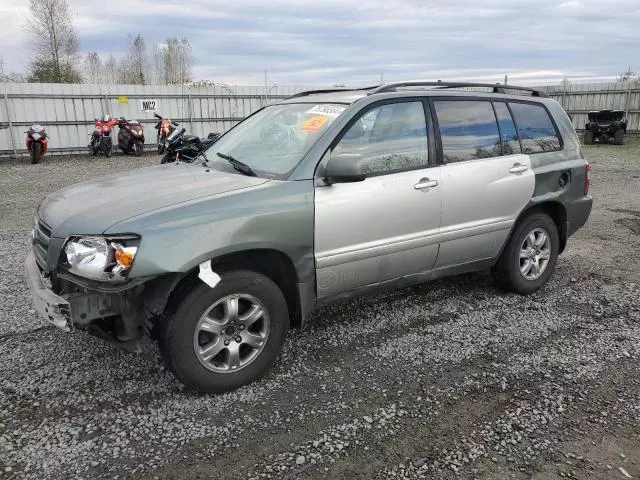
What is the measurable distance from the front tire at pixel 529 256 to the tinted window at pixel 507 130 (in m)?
0.65

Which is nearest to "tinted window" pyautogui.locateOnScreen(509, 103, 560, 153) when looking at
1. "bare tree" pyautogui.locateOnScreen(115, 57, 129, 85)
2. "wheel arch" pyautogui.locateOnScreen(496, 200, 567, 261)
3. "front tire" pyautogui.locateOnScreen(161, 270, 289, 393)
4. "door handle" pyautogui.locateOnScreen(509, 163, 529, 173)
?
"door handle" pyautogui.locateOnScreen(509, 163, 529, 173)

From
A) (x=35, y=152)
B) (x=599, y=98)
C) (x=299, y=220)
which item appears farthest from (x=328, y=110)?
(x=599, y=98)

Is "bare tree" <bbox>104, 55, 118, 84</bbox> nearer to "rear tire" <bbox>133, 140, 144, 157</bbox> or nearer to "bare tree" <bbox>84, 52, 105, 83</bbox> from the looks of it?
"bare tree" <bbox>84, 52, 105, 83</bbox>

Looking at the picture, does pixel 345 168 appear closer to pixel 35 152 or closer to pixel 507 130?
pixel 507 130

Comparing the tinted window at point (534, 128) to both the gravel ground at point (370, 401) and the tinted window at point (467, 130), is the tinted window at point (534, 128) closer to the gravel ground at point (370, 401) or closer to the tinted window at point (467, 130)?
the tinted window at point (467, 130)

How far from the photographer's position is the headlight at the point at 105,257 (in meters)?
2.81

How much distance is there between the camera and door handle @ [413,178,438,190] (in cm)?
386

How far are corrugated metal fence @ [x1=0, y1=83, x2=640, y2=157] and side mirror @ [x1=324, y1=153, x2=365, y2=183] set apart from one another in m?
15.1

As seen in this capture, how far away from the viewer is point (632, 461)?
8.80 feet

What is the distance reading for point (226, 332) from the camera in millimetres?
3199

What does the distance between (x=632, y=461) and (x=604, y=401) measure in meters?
0.56

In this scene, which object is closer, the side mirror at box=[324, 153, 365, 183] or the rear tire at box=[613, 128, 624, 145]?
the side mirror at box=[324, 153, 365, 183]

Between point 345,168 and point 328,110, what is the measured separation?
2.41 feet

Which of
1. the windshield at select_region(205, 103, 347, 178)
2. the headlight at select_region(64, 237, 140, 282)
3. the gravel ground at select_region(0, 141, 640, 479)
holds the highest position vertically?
the windshield at select_region(205, 103, 347, 178)
